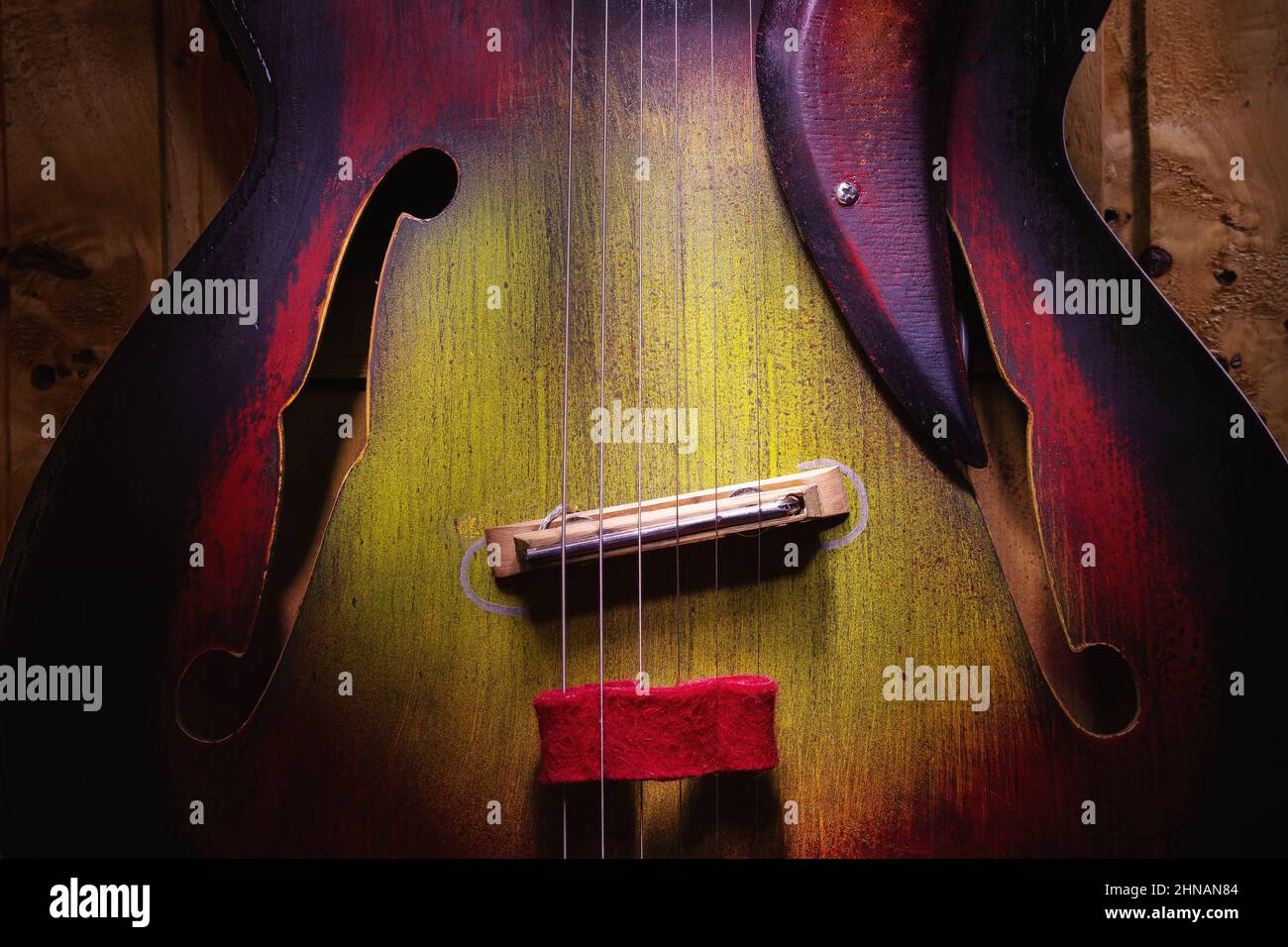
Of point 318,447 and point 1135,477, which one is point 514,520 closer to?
point 318,447

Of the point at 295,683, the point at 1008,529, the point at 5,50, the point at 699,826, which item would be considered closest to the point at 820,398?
the point at 1008,529

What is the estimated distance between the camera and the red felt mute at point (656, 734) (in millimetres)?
546

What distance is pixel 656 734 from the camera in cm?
55

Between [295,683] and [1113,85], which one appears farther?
[1113,85]

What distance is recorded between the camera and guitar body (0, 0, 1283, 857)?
569 millimetres

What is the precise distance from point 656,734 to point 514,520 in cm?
18

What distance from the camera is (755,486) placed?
57 cm

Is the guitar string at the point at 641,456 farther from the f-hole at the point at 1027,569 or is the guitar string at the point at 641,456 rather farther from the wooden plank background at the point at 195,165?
the wooden plank background at the point at 195,165

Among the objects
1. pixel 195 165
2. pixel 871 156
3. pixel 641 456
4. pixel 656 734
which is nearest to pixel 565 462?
pixel 641 456

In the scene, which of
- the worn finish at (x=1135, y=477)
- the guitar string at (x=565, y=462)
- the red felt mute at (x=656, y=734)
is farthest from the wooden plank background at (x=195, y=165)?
the red felt mute at (x=656, y=734)

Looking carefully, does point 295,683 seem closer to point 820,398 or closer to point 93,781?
point 93,781

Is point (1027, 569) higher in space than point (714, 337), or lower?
lower

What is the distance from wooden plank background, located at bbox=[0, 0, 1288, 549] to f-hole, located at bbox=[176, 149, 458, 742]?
0.78 ft

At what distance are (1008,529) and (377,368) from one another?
497 millimetres
